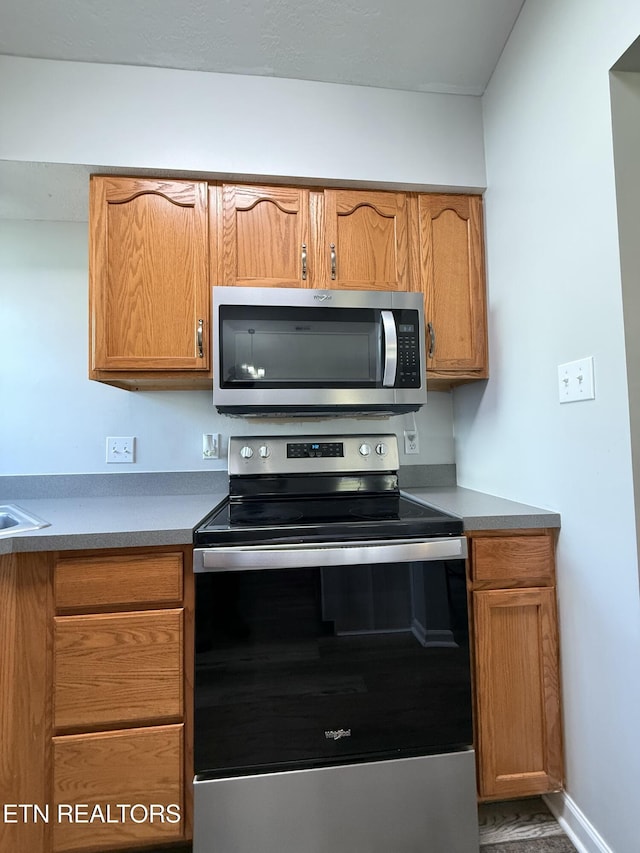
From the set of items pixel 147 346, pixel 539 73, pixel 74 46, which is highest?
pixel 74 46

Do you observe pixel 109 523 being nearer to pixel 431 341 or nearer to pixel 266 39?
pixel 431 341

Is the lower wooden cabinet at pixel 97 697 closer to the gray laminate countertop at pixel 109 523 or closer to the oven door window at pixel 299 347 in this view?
the gray laminate countertop at pixel 109 523

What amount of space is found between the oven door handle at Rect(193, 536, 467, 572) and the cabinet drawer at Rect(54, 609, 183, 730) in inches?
9.5

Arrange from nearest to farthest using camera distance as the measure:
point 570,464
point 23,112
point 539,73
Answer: point 570,464 < point 539,73 < point 23,112

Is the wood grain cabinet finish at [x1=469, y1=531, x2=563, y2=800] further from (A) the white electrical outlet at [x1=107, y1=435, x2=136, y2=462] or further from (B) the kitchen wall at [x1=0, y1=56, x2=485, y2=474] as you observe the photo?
(A) the white electrical outlet at [x1=107, y1=435, x2=136, y2=462]

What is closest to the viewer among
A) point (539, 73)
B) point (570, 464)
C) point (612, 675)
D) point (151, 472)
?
point (612, 675)

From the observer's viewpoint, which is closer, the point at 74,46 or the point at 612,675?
the point at 612,675

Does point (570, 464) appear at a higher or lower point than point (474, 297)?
lower

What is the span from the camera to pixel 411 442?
194 cm

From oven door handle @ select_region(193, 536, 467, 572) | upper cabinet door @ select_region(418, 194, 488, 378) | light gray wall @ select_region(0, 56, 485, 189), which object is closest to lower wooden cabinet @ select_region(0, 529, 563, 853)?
oven door handle @ select_region(193, 536, 467, 572)

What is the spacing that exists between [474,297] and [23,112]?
1.78m

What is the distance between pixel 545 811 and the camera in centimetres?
129

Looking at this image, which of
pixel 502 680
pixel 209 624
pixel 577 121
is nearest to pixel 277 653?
pixel 209 624

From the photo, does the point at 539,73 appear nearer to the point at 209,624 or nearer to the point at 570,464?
the point at 570,464
